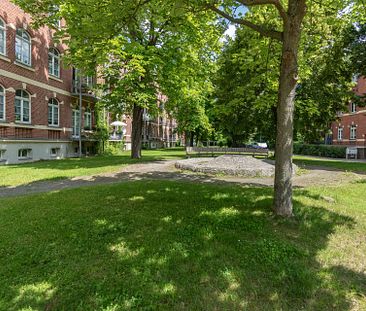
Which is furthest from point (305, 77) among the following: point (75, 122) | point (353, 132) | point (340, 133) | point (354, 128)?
point (340, 133)

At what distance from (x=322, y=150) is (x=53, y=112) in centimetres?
3063

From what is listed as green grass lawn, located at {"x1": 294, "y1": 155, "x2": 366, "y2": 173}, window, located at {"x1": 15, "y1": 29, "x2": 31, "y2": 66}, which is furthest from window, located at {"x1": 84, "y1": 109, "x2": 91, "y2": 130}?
green grass lawn, located at {"x1": 294, "y1": 155, "x2": 366, "y2": 173}

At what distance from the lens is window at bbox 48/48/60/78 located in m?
21.0

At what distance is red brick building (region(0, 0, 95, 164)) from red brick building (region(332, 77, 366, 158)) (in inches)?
1057

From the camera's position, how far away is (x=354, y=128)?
118 feet

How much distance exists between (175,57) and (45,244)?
12239 millimetres

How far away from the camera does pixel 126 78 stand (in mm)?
14750

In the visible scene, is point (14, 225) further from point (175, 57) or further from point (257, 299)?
point (175, 57)

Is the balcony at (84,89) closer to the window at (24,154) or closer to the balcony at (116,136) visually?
the window at (24,154)

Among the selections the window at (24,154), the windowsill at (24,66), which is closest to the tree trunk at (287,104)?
the window at (24,154)

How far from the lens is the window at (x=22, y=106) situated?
1777 centimetres

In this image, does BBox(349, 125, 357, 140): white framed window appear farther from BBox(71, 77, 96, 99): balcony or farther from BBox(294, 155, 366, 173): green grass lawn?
BBox(71, 77, 96, 99): balcony

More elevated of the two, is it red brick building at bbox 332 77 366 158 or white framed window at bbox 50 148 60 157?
red brick building at bbox 332 77 366 158

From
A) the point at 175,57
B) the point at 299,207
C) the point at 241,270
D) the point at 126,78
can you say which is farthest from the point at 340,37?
the point at 241,270
